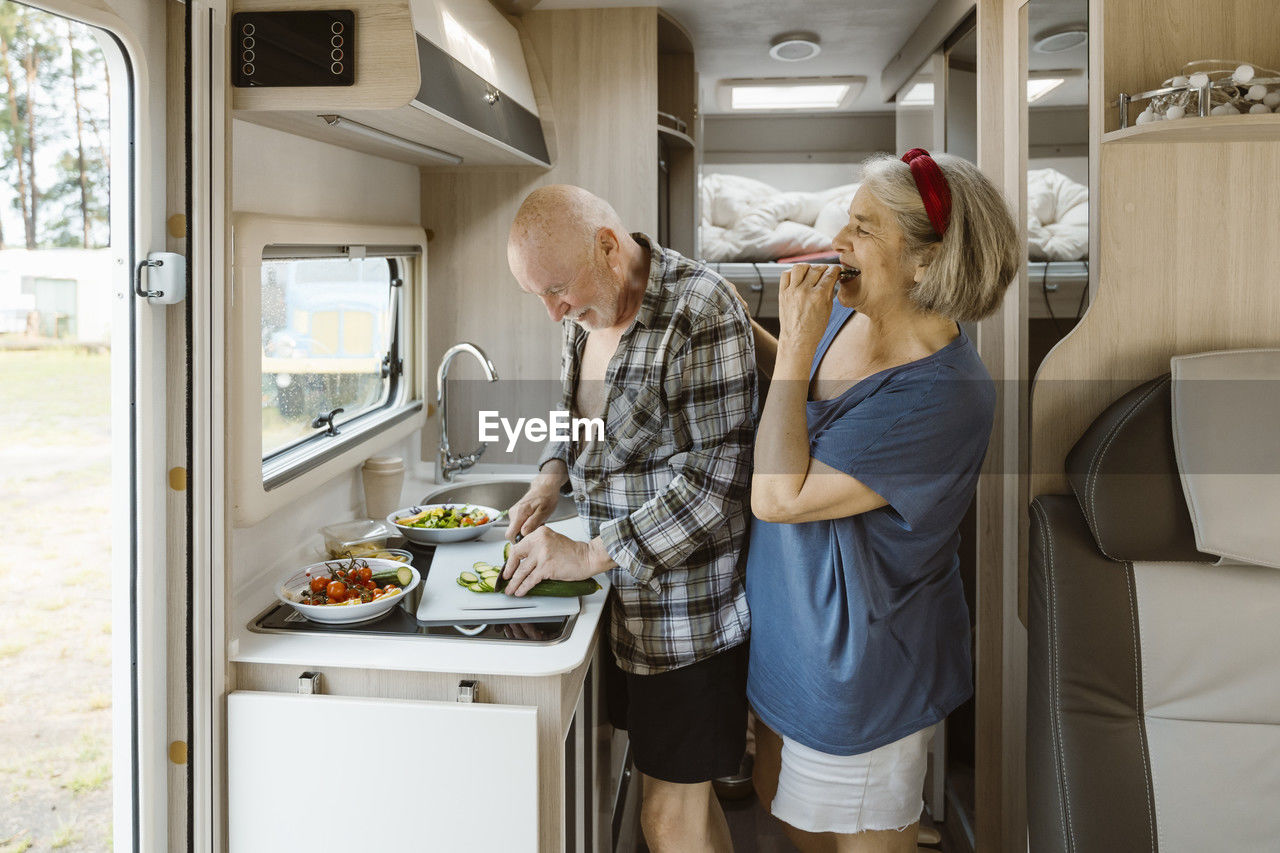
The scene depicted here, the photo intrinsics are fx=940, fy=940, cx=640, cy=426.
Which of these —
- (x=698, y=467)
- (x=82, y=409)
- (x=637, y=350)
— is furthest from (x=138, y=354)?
(x=698, y=467)

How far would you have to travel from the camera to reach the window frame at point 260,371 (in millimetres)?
1565

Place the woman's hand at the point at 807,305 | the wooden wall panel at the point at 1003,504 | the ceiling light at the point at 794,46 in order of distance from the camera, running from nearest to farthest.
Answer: the woman's hand at the point at 807,305 < the wooden wall panel at the point at 1003,504 < the ceiling light at the point at 794,46

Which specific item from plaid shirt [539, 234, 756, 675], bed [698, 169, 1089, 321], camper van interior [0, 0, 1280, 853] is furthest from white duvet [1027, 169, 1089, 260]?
bed [698, 169, 1089, 321]

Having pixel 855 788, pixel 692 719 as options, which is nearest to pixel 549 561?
pixel 692 719

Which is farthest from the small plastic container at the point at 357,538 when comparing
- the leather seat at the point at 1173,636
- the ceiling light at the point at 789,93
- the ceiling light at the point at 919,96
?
the ceiling light at the point at 789,93

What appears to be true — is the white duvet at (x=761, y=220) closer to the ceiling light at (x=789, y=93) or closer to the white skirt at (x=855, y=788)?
the ceiling light at (x=789, y=93)

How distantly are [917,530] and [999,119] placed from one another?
1168 mm

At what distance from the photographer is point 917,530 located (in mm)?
1456

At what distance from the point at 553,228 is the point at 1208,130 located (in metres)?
1.03

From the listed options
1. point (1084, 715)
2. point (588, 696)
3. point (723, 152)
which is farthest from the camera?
point (723, 152)

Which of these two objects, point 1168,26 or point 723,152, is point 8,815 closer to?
point 1168,26

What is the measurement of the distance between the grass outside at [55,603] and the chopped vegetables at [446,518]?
0.80m

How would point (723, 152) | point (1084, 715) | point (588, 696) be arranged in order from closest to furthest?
point (1084, 715)
point (588, 696)
point (723, 152)

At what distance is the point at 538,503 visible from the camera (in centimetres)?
197
